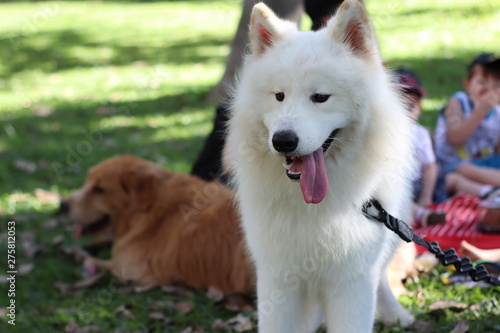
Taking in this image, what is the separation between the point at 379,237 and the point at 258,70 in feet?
3.35

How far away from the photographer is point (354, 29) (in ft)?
8.46

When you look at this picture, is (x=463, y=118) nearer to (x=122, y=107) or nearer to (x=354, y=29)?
(x=354, y=29)

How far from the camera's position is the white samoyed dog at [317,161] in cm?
247

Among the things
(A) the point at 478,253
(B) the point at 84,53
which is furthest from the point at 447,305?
(B) the point at 84,53

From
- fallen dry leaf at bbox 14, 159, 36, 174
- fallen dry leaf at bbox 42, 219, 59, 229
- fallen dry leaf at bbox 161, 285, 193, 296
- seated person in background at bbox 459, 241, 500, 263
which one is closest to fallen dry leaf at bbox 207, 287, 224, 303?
fallen dry leaf at bbox 161, 285, 193, 296

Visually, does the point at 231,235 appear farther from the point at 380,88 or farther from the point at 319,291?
the point at 380,88

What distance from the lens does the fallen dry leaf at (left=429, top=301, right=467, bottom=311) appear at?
144 inches

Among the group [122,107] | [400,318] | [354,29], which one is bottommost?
[400,318]

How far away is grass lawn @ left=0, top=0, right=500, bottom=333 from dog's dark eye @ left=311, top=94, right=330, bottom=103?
5.56 feet

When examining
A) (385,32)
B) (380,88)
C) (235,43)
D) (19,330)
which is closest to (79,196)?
(19,330)

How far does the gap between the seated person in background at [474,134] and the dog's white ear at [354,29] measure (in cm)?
293

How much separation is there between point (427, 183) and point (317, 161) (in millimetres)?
2968

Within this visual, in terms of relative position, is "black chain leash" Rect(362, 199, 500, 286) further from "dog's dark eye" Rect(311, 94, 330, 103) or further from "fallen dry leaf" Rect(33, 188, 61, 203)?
"fallen dry leaf" Rect(33, 188, 61, 203)

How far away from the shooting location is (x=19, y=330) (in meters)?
3.88
